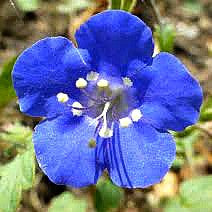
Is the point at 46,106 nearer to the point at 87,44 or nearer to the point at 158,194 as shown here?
the point at 87,44

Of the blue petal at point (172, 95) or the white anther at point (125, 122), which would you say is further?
the white anther at point (125, 122)

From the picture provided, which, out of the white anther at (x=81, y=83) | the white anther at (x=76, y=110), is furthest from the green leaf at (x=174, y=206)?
the white anther at (x=81, y=83)

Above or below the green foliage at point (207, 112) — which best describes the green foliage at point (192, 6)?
below

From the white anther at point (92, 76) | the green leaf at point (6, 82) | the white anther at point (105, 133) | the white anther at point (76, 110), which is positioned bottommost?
the green leaf at point (6, 82)

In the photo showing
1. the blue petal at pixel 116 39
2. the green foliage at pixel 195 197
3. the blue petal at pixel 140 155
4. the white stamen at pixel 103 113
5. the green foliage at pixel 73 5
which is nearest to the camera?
the blue petal at pixel 116 39

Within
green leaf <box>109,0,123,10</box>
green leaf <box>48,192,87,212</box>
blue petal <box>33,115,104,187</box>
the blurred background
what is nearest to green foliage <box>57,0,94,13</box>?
the blurred background

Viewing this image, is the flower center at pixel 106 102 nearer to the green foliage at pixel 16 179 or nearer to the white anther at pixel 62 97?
the white anther at pixel 62 97
